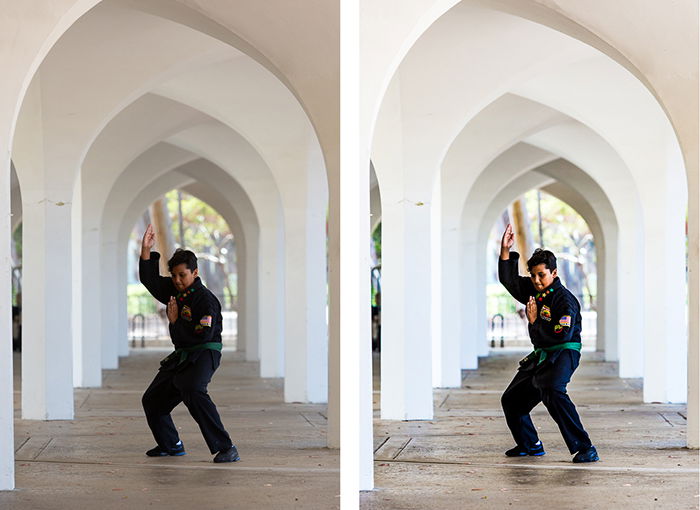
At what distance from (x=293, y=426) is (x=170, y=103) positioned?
20.1 ft

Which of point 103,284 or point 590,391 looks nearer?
point 590,391

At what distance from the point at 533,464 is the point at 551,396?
2.22 ft

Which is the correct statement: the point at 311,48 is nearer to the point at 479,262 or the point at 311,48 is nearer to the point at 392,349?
the point at 392,349

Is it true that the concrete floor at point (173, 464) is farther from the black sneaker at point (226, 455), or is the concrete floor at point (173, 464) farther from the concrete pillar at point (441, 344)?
the concrete pillar at point (441, 344)

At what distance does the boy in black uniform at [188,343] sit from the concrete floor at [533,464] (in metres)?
1.41

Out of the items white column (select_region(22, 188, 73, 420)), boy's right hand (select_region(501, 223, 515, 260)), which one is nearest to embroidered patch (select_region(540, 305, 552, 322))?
boy's right hand (select_region(501, 223, 515, 260))

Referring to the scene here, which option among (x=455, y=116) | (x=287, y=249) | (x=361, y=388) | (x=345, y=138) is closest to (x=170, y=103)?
(x=287, y=249)

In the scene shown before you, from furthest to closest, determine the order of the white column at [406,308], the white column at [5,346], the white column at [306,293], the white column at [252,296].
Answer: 1. the white column at [252,296]
2. the white column at [306,293]
3. the white column at [406,308]
4. the white column at [5,346]

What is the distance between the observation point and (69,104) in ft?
40.1

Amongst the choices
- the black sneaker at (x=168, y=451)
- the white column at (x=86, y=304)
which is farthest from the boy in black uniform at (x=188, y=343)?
the white column at (x=86, y=304)

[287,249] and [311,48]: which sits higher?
[311,48]

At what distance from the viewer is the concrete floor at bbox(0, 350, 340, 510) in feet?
24.0

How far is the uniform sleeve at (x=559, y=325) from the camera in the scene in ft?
27.8

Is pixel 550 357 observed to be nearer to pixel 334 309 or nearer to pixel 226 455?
pixel 334 309
